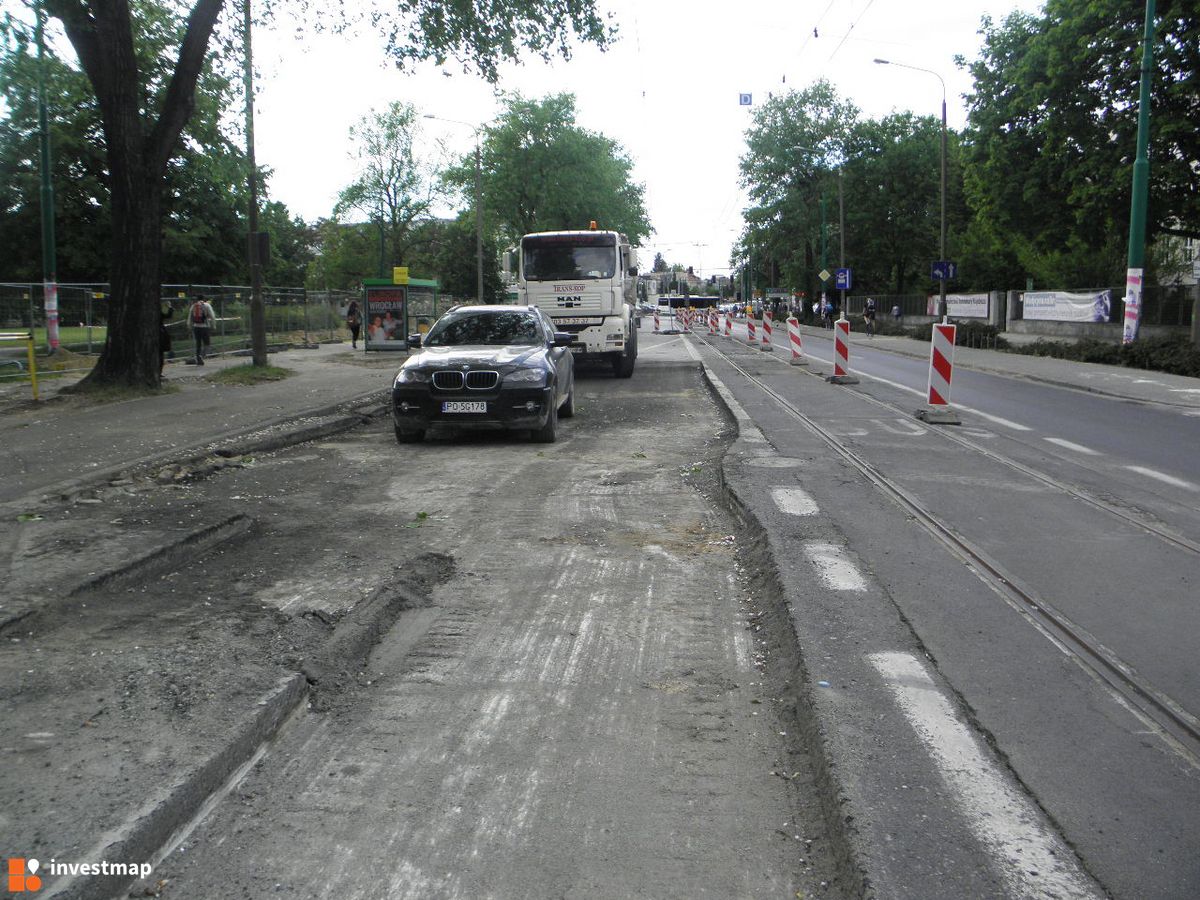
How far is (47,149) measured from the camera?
Result: 74.0 ft

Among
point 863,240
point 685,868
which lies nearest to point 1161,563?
point 685,868

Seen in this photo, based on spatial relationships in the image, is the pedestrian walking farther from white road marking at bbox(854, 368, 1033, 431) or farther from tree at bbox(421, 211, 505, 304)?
tree at bbox(421, 211, 505, 304)

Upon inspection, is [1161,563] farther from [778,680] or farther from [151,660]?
[151,660]

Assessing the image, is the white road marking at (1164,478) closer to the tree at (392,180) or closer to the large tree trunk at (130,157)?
the large tree trunk at (130,157)

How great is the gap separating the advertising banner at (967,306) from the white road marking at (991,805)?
44.0 m

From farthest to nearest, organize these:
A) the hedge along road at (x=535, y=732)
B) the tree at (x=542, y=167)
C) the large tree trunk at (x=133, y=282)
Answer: the tree at (x=542, y=167) → the large tree trunk at (x=133, y=282) → the hedge along road at (x=535, y=732)

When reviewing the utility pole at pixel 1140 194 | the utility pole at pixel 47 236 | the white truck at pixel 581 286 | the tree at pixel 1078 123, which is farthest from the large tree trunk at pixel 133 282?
the tree at pixel 1078 123

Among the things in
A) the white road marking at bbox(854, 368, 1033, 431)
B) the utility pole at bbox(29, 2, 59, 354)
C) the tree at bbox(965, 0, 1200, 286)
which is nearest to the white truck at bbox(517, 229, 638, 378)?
the white road marking at bbox(854, 368, 1033, 431)

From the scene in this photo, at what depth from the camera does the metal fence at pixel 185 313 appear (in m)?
21.8

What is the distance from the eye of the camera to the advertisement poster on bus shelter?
98.8 feet

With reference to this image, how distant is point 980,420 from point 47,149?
19.7m

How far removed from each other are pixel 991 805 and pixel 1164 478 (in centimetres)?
756

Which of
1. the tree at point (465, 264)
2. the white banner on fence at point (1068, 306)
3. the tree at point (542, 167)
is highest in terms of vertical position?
the tree at point (542, 167)

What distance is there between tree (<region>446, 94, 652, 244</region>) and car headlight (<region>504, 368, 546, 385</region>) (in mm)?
59610
